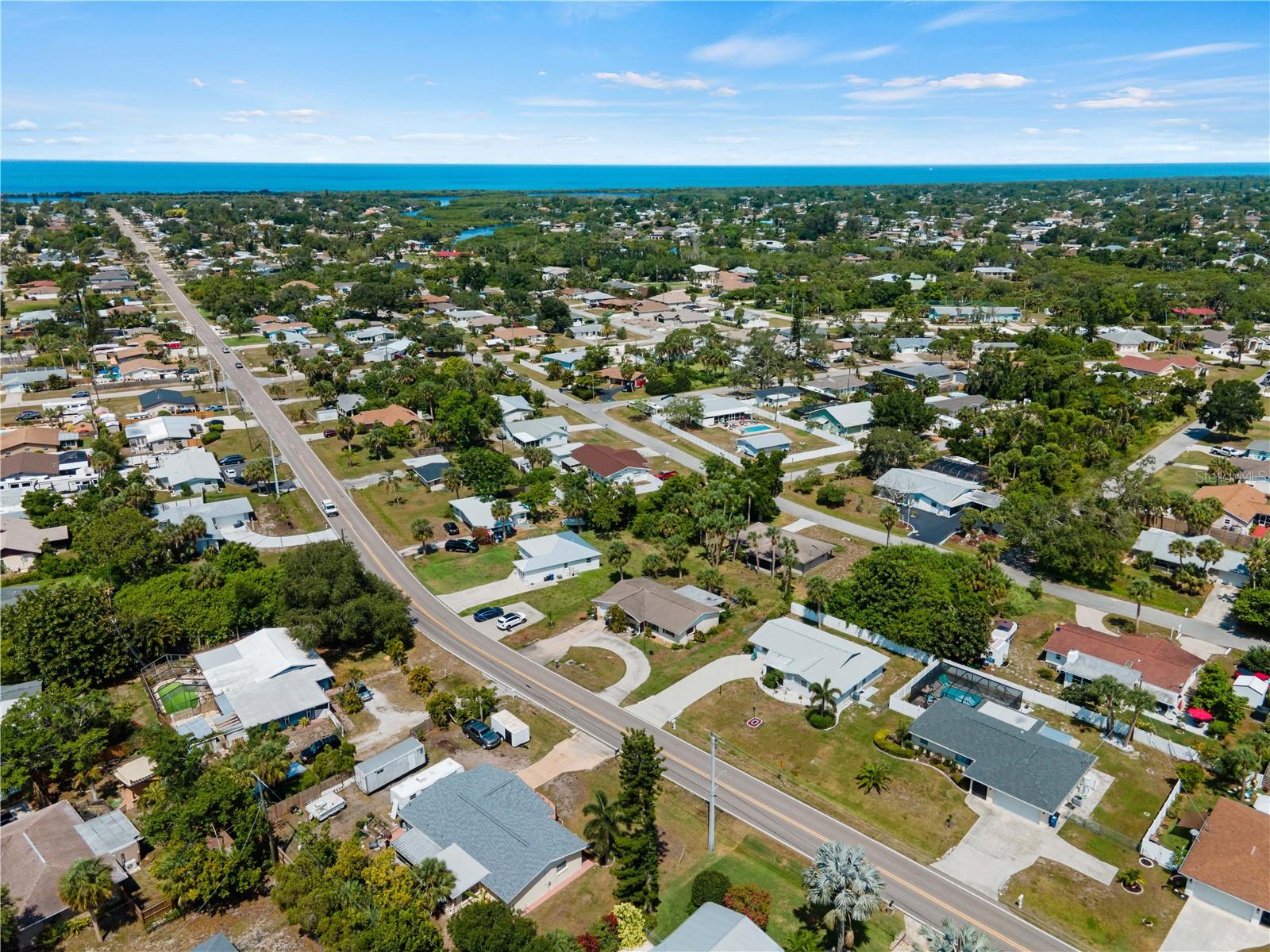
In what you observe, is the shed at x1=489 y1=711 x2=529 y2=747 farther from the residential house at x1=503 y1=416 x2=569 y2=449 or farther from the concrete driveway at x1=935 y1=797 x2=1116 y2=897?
the residential house at x1=503 y1=416 x2=569 y2=449

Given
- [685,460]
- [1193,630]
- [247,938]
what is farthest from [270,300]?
[1193,630]

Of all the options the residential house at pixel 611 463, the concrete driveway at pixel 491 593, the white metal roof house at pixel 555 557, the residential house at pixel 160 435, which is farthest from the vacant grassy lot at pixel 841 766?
the residential house at pixel 160 435

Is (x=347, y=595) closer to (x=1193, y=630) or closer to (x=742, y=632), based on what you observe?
(x=742, y=632)

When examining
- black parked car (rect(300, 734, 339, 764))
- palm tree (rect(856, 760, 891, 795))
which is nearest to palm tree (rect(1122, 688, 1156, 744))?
palm tree (rect(856, 760, 891, 795))

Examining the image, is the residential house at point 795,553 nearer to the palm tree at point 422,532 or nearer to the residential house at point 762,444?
the residential house at point 762,444

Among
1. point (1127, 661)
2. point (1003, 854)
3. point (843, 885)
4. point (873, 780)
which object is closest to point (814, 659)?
point (873, 780)
